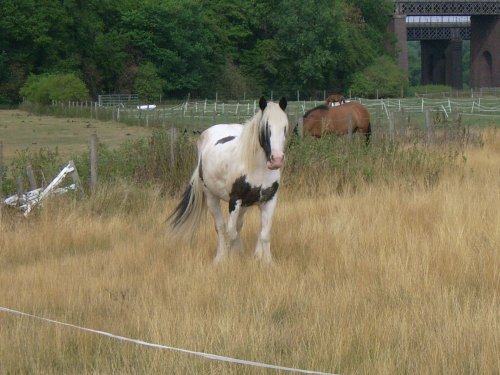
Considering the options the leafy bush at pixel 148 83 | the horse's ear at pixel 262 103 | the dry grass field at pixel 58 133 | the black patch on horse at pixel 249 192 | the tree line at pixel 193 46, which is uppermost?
the tree line at pixel 193 46

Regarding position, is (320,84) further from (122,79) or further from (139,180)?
(139,180)

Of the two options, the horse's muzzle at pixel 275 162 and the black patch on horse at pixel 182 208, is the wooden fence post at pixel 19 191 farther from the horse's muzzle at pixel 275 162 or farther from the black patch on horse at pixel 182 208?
the horse's muzzle at pixel 275 162

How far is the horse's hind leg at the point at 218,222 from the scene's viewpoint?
1048 centimetres

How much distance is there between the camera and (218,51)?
3425 inches

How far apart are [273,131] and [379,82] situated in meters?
77.5

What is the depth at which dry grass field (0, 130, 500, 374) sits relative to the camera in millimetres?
6508

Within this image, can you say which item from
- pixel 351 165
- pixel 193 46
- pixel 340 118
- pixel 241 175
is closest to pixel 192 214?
pixel 241 175

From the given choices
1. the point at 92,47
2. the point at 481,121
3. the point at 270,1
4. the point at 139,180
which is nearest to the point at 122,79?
the point at 92,47

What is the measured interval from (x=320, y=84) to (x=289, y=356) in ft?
272

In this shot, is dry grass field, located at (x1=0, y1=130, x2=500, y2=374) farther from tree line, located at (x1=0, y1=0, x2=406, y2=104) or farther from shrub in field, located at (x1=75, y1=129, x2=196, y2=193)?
tree line, located at (x1=0, y1=0, x2=406, y2=104)

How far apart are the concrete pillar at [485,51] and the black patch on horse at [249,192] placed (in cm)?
8569

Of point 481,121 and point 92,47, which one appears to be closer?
point 481,121

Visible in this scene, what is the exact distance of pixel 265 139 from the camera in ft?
32.6

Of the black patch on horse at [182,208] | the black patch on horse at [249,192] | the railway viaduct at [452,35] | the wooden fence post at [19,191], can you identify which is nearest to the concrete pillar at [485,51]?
the railway viaduct at [452,35]
